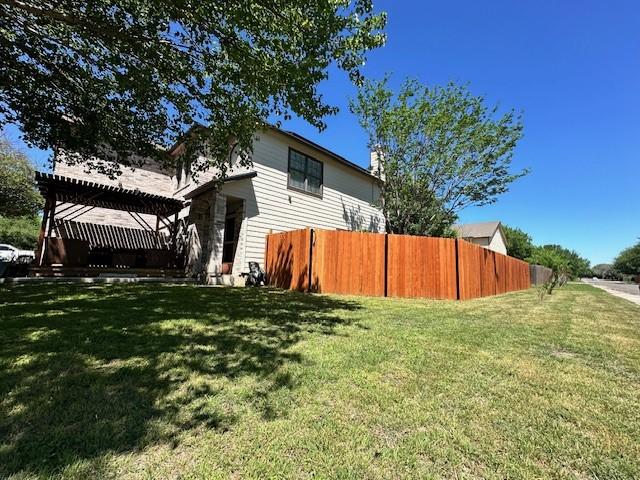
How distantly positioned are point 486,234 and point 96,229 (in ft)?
139

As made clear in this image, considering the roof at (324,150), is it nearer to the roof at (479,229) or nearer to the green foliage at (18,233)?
the roof at (479,229)

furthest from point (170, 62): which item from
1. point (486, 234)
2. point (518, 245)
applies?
point (518, 245)

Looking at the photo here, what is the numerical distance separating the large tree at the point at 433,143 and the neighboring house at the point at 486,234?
1008 inches

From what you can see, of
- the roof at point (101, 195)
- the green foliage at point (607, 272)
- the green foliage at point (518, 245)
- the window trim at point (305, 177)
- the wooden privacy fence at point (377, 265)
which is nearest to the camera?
the roof at point (101, 195)

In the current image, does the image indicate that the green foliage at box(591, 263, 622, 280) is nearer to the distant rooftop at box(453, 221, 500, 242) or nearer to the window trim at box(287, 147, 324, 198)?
the distant rooftop at box(453, 221, 500, 242)

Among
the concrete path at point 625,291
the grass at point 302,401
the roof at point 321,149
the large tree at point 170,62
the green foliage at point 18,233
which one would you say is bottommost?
the grass at point 302,401

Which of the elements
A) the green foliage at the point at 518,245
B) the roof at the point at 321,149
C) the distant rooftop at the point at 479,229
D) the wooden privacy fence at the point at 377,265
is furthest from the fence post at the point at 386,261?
the green foliage at the point at 518,245

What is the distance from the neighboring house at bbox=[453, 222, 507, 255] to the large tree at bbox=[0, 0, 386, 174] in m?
37.2

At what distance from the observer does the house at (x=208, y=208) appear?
10844 millimetres

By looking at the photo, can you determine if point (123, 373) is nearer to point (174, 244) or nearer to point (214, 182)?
point (214, 182)

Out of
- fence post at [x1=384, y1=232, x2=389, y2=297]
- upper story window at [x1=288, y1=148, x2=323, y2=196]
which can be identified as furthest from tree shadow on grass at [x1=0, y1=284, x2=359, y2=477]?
upper story window at [x1=288, y1=148, x2=323, y2=196]

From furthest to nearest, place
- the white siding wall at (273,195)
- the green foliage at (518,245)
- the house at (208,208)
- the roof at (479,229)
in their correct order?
the green foliage at (518,245)
the roof at (479,229)
the white siding wall at (273,195)
the house at (208,208)

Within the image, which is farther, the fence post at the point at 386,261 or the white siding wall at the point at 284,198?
the white siding wall at the point at 284,198

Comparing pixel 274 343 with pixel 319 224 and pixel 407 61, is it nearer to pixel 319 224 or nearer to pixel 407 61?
pixel 319 224
